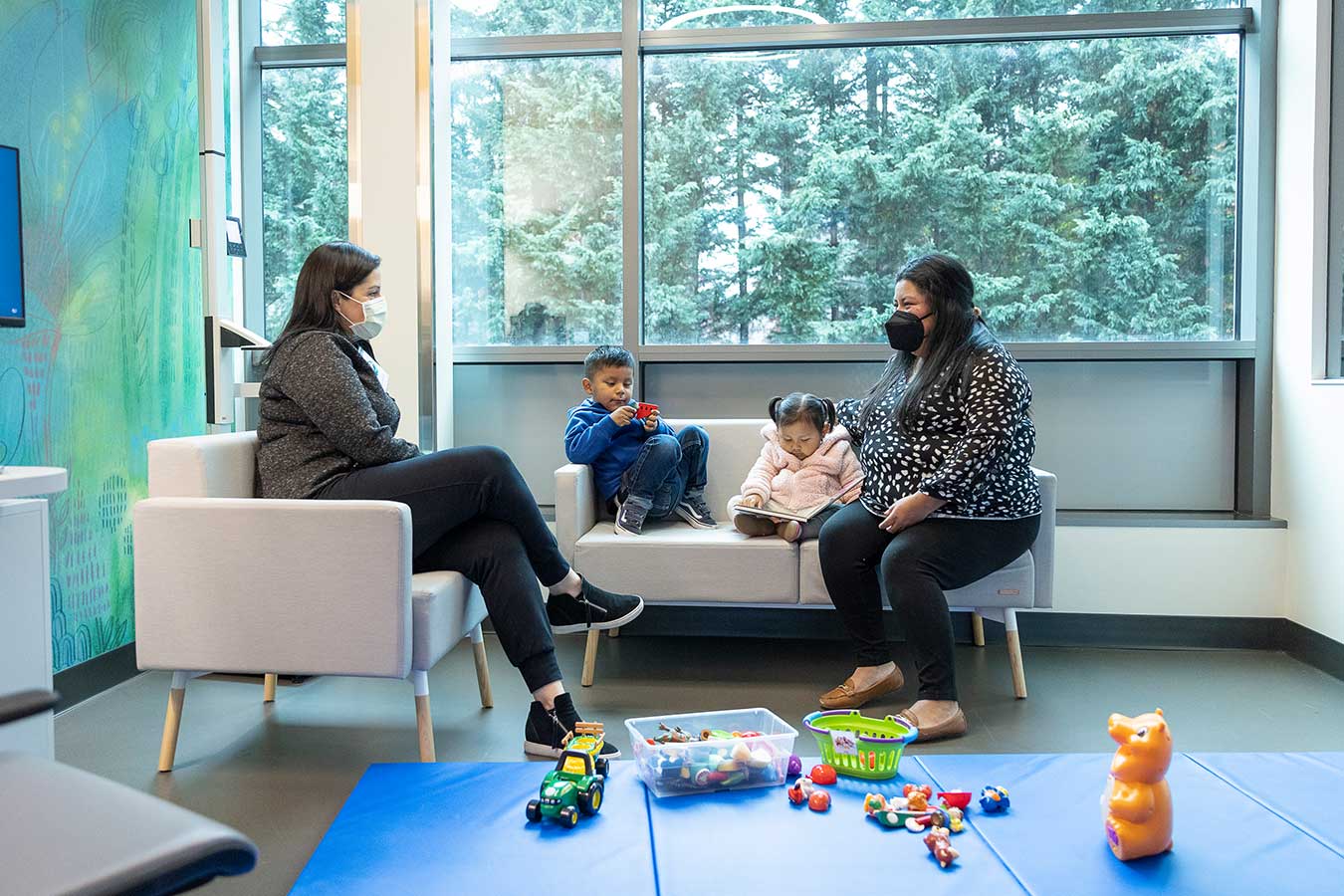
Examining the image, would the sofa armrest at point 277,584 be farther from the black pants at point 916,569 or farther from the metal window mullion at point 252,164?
the metal window mullion at point 252,164

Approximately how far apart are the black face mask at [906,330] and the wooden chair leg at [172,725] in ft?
6.64

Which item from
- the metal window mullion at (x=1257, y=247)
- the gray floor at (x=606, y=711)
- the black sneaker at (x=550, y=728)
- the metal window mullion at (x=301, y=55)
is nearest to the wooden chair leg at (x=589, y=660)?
the gray floor at (x=606, y=711)

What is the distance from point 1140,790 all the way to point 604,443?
1.97 m

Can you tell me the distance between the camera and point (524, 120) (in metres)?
4.00

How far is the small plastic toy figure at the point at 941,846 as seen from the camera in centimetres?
178

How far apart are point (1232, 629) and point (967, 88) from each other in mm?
2119

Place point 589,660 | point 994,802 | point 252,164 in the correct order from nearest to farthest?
point 994,802, point 589,660, point 252,164

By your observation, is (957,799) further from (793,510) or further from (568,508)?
(568,508)

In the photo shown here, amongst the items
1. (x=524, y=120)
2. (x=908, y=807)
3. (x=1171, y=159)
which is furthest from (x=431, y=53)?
(x=908, y=807)

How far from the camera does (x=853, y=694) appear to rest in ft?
9.38

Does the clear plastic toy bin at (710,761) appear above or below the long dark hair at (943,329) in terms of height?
below

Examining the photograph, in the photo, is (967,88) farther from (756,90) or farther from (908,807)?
(908,807)

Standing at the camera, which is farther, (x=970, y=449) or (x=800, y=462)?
(x=800, y=462)

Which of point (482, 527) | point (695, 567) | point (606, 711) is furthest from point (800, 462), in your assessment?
point (482, 527)
